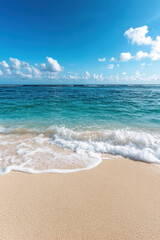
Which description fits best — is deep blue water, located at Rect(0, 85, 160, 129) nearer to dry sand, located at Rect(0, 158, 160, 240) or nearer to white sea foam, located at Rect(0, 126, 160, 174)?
white sea foam, located at Rect(0, 126, 160, 174)

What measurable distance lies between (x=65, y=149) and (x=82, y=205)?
96.9 inches

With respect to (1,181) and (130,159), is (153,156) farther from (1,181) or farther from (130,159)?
(1,181)

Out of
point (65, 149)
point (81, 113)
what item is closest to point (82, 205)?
point (65, 149)

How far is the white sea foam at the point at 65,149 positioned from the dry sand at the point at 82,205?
0.44m

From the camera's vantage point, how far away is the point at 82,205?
2260mm

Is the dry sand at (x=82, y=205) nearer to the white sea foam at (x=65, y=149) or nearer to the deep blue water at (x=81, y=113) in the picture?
the white sea foam at (x=65, y=149)

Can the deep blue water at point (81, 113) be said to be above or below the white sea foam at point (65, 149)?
above

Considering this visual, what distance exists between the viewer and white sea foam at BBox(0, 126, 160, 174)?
11.7ft

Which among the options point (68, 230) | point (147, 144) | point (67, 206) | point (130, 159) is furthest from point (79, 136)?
point (68, 230)

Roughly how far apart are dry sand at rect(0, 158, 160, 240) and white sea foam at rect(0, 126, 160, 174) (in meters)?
0.44

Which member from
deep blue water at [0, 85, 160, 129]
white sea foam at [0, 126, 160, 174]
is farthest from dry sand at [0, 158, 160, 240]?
deep blue water at [0, 85, 160, 129]

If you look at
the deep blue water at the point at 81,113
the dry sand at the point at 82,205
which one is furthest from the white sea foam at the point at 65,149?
the deep blue water at the point at 81,113

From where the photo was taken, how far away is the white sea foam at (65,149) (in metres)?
3.55

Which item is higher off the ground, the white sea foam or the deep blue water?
the deep blue water
